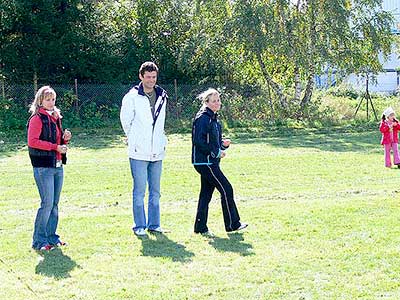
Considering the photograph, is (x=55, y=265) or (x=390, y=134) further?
(x=390, y=134)

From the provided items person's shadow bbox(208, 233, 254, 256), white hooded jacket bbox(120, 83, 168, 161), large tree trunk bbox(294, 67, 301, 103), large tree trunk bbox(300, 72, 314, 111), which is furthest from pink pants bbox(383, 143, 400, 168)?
large tree trunk bbox(294, 67, 301, 103)

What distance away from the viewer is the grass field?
566 centimetres

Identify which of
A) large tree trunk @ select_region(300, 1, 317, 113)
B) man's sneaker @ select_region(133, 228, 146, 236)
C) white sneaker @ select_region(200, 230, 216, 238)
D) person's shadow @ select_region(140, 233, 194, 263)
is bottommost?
person's shadow @ select_region(140, 233, 194, 263)

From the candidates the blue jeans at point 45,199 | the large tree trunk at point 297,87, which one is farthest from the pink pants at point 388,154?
the large tree trunk at point 297,87

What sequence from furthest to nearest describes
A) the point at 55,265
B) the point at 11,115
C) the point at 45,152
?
the point at 11,115 → the point at 45,152 → the point at 55,265

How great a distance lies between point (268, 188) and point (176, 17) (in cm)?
1797

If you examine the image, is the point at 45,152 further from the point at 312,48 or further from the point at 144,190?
the point at 312,48

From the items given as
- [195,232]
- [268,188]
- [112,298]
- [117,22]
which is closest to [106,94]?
[117,22]

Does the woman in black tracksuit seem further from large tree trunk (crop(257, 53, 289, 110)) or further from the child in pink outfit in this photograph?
large tree trunk (crop(257, 53, 289, 110))

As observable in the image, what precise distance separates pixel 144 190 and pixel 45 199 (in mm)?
1187

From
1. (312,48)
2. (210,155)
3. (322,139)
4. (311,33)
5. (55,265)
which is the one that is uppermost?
(311,33)

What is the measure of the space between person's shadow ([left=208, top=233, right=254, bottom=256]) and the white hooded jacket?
122 cm

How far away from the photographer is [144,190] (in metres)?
7.77

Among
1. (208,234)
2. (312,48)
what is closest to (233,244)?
(208,234)
